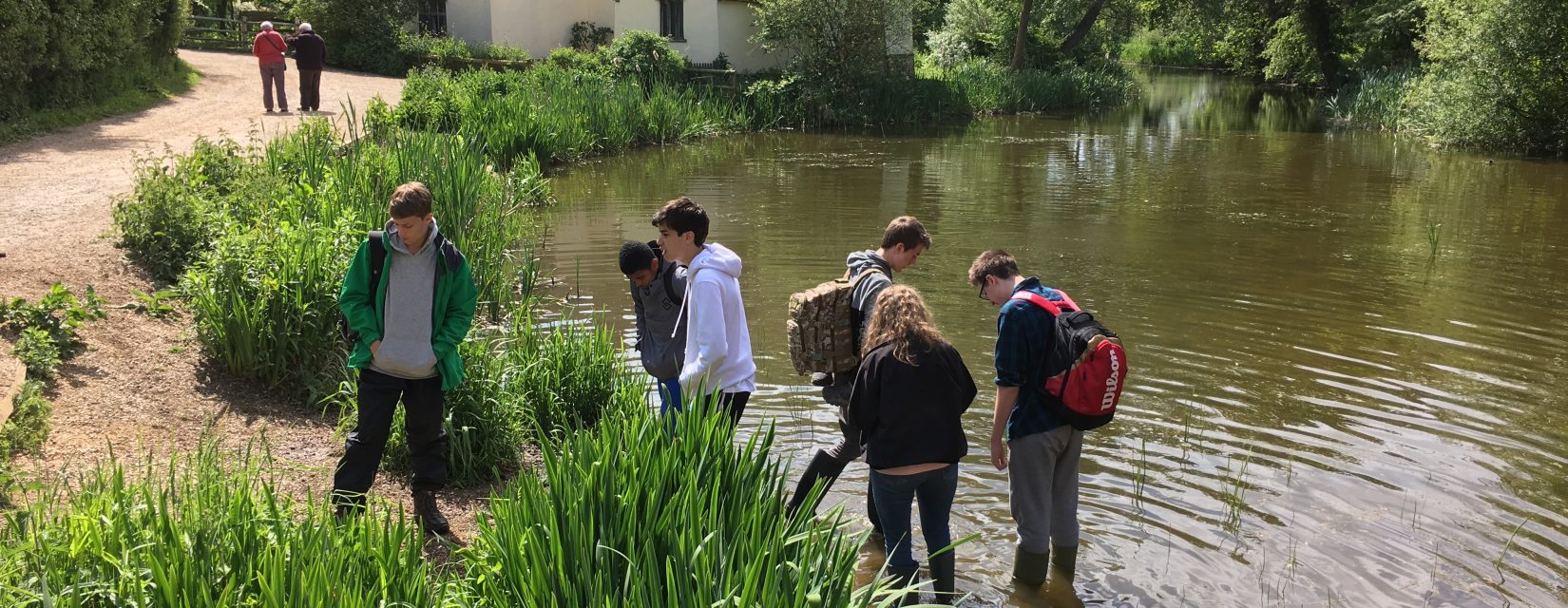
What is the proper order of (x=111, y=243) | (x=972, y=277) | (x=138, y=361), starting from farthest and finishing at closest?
(x=111, y=243) → (x=138, y=361) → (x=972, y=277)

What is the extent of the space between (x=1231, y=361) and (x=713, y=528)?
660cm

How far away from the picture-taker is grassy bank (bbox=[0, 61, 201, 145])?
53.7 feet

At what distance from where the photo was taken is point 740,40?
34969 mm

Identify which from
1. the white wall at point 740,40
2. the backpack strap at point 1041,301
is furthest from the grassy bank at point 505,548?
the white wall at point 740,40

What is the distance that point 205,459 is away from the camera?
4301 millimetres

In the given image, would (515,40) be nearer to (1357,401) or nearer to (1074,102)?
Result: (1074,102)

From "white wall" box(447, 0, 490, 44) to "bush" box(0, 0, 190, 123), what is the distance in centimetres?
1428

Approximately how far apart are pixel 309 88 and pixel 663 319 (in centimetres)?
1835

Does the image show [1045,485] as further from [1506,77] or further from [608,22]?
[608,22]

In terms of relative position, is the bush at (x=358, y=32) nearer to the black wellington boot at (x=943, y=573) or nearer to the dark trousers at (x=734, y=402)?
the dark trousers at (x=734, y=402)

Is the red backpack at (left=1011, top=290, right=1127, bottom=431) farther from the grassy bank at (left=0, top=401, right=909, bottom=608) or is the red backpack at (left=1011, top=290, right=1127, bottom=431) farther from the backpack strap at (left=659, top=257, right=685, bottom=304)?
the backpack strap at (left=659, top=257, right=685, bottom=304)

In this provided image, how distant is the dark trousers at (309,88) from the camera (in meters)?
21.5

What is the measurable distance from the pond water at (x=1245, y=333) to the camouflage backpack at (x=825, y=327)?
1.30m

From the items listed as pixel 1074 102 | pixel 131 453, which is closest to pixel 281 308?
pixel 131 453
